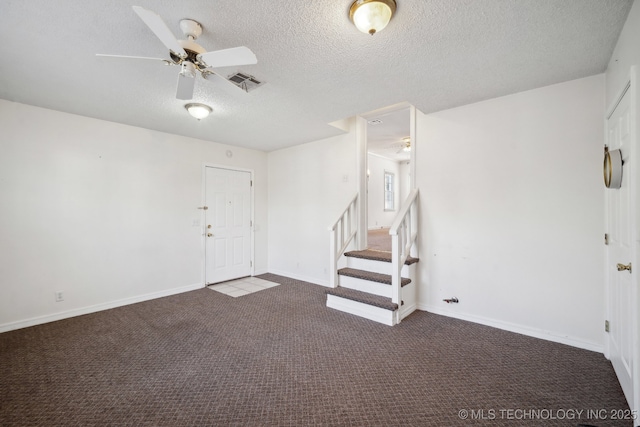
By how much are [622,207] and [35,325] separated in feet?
19.2

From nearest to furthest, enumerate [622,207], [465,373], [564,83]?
[622,207] → [465,373] → [564,83]

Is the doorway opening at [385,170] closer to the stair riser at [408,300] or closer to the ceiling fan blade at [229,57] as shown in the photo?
the stair riser at [408,300]

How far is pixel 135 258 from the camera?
13.1ft

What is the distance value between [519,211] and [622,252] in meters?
0.95

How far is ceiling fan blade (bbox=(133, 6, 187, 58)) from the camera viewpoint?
1.40 meters

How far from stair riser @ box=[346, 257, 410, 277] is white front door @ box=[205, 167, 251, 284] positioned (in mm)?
2351

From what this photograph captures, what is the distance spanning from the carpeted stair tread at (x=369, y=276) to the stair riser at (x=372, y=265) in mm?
68

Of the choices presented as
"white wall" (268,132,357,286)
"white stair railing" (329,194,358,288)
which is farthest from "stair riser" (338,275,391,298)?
"white wall" (268,132,357,286)

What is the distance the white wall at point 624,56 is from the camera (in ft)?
5.28

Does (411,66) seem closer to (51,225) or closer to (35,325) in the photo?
(51,225)

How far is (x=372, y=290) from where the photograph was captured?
3463mm

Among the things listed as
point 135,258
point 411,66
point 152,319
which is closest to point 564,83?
point 411,66

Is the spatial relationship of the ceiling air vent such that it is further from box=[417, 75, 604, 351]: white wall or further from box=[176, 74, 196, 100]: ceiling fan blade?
box=[417, 75, 604, 351]: white wall

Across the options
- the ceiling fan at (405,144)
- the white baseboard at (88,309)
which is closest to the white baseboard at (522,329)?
the white baseboard at (88,309)
